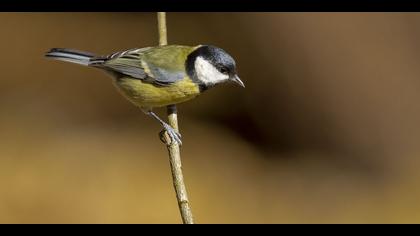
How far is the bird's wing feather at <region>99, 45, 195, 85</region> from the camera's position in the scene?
10.5ft

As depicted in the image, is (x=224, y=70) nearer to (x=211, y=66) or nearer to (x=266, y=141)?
(x=211, y=66)

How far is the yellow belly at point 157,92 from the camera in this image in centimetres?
313

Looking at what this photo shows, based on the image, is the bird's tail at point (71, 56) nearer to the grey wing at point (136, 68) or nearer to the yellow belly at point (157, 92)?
the grey wing at point (136, 68)

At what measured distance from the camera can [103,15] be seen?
663cm

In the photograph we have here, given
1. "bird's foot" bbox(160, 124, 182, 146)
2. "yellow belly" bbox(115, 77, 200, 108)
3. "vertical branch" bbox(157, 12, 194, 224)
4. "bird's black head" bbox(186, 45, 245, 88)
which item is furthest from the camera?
"yellow belly" bbox(115, 77, 200, 108)

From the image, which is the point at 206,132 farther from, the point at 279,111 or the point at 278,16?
the point at 278,16

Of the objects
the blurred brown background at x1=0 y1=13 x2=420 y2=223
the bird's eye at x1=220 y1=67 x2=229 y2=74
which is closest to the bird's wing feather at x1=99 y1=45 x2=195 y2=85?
the bird's eye at x1=220 y1=67 x2=229 y2=74

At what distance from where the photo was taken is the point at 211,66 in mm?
3035

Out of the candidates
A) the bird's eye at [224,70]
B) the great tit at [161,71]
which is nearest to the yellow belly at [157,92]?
the great tit at [161,71]

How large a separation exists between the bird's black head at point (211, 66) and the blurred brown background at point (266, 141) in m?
2.02

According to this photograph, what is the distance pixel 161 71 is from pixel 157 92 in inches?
4.4

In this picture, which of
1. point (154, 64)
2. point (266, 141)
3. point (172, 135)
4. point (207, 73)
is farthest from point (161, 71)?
point (266, 141)

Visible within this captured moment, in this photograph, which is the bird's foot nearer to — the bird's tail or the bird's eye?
the bird's eye

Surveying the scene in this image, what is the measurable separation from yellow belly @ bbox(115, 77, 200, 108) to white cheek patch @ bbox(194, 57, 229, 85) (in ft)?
0.22
